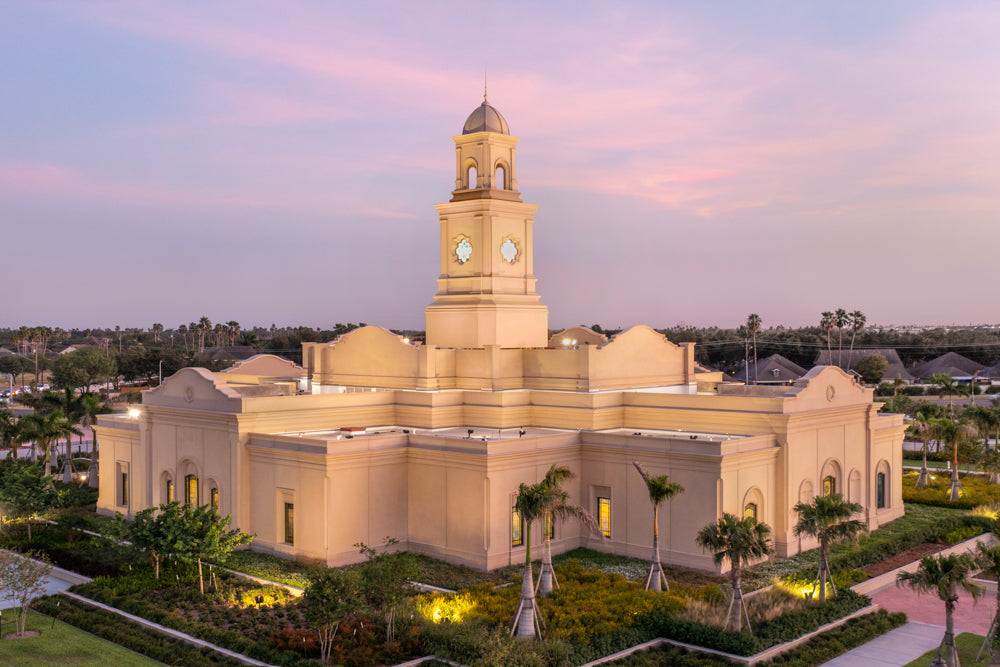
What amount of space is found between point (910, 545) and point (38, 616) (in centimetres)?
2726

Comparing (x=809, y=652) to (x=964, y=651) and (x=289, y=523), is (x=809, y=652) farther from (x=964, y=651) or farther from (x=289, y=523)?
(x=289, y=523)

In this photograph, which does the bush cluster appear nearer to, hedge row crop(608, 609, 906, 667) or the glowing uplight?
hedge row crop(608, 609, 906, 667)

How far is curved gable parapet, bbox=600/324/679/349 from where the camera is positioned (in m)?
34.1

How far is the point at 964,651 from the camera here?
2127 centimetres

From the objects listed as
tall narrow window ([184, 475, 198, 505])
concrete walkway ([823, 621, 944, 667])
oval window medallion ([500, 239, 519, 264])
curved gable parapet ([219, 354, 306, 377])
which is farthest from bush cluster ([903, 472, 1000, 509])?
tall narrow window ([184, 475, 198, 505])

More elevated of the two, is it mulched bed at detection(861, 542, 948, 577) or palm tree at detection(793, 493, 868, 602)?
palm tree at detection(793, 493, 868, 602)

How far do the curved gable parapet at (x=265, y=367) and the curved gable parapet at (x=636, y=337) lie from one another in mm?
16118

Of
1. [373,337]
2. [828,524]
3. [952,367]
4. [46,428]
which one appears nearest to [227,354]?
[46,428]

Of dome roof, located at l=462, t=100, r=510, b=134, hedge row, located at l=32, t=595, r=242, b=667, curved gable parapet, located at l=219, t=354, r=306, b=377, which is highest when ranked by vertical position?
dome roof, located at l=462, t=100, r=510, b=134

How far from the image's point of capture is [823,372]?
31203mm

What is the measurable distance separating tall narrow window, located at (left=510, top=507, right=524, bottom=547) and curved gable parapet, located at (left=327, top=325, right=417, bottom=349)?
874cm

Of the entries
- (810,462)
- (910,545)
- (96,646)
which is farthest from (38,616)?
(910,545)

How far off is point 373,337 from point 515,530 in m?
11.5

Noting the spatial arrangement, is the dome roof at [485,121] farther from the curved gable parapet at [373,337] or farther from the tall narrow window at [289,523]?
the tall narrow window at [289,523]
